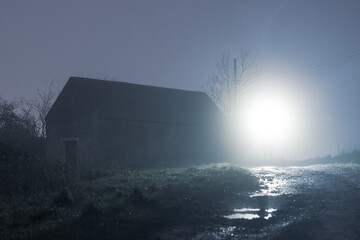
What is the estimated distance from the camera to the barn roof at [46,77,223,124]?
3017 centimetres

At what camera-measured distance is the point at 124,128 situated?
2969cm

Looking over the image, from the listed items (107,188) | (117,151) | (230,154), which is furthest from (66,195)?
(230,154)

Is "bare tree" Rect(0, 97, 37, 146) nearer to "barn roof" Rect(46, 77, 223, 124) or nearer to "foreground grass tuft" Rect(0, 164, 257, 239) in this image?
"barn roof" Rect(46, 77, 223, 124)

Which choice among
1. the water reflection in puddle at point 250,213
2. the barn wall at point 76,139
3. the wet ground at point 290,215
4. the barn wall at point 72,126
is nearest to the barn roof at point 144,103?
the barn wall at point 72,126

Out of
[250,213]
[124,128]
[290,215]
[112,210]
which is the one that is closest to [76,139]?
[124,128]

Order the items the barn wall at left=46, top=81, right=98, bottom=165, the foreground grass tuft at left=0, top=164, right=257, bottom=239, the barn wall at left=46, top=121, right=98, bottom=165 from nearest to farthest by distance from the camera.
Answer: the foreground grass tuft at left=0, top=164, right=257, bottom=239 < the barn wall at left=46, top=121, right=98, bottom=165 < the barn wall at left=46, top=81, right=98, bottom=165

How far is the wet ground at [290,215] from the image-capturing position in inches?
315

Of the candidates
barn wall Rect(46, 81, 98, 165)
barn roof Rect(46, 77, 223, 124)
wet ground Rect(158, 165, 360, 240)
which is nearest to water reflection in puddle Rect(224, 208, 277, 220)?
wet ground Rect(158, 165, 360, 240)

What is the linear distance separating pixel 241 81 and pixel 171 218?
1480 inches

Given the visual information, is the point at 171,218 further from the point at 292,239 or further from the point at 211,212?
the point at 292,239

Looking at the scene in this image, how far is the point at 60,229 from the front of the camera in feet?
26.0

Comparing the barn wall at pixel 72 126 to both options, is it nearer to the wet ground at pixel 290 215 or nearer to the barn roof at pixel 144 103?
the barn roof at pixel 144 103

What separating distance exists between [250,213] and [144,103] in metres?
24.1

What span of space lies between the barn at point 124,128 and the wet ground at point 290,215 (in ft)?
51.1
